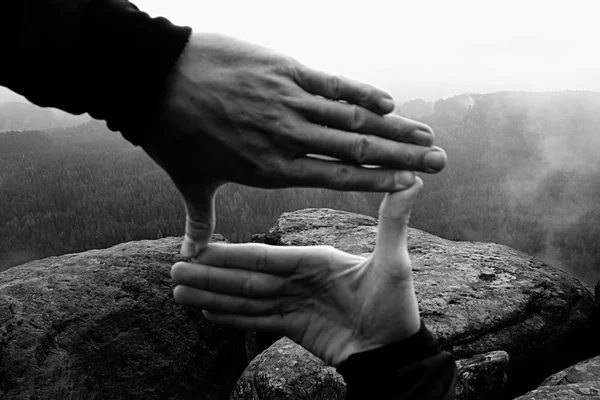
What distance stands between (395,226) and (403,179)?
0.76 ft

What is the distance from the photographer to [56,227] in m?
8.33

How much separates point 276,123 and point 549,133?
18.7 m

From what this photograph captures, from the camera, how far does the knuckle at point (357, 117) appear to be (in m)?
1.64

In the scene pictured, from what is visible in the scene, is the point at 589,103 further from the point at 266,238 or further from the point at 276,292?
the point at 276,292

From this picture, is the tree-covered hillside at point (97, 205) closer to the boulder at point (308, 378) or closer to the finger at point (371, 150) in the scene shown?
the boulder at point (308, 378)

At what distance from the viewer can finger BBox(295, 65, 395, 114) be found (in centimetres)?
163

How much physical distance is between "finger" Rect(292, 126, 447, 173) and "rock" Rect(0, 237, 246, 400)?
12.2 feet

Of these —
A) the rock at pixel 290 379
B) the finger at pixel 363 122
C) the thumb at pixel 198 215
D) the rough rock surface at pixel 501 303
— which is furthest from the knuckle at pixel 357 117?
the rough rock surface at pixel 501 303

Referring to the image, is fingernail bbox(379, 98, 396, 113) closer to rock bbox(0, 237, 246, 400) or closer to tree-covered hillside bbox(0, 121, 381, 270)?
rock bbox(0, 237, 246, 400)

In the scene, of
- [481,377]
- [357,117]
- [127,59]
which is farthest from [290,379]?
[127,59]

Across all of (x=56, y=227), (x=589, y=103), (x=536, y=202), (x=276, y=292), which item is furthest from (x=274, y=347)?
(x=589, y=103)

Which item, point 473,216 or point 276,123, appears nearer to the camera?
point 276,123

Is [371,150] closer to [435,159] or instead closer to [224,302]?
[435,159]

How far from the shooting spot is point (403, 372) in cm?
185
